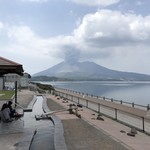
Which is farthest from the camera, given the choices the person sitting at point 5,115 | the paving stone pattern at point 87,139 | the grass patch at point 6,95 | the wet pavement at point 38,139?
the grass patch at point 6,95

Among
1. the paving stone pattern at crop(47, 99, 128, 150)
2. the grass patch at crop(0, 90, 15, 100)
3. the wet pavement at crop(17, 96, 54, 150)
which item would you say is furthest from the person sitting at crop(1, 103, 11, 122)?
the grass patch at crop(0, 90, 15, 100)

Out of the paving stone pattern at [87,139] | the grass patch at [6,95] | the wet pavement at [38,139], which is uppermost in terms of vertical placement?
the grass patch at [6,95]

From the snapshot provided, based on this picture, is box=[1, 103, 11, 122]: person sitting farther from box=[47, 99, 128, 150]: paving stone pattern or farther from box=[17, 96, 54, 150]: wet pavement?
box=[47, 99, 128, 150]: paving stone pattern

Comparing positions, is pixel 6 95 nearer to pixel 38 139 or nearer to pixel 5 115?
pixel 5 115

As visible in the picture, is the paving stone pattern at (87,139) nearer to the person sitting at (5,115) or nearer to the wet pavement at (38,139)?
the wet pavement at (38,139)

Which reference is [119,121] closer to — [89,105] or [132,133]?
[132,133]

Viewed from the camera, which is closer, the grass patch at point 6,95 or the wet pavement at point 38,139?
the wet pavement at point 38,139

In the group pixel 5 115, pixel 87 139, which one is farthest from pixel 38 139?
pixel 5 115

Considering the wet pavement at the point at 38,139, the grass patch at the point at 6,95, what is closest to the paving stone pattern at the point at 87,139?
the wet pavement at the point at 38,139

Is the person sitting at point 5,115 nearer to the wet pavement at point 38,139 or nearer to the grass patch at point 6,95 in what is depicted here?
the wet pavement at point 38,139

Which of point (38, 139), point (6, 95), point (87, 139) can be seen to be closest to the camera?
point (38, 139)

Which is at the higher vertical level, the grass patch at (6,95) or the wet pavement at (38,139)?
the grass patch at (6,95)

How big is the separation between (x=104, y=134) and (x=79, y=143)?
94.8 inches

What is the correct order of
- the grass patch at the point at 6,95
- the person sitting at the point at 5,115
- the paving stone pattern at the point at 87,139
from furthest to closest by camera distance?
the grass patch at the point at 6,95
the person sitting at the point at 5,115
the paving stone pattern at the point at 87,139
